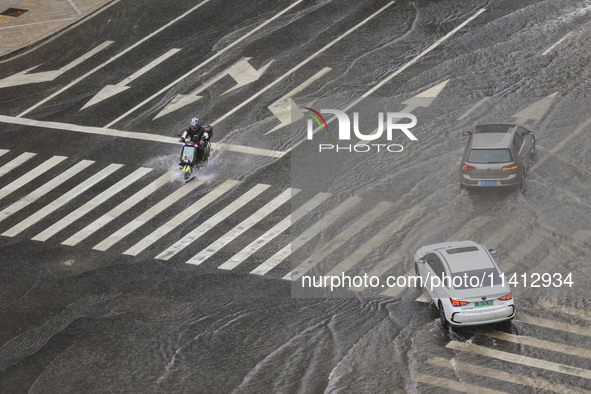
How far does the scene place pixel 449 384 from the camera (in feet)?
85.2

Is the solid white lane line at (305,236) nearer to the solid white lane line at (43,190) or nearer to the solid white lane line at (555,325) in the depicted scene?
the solid white lane line at (555,325)

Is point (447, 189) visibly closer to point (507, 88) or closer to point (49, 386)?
point (507, 88)

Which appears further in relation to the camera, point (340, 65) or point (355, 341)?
point (340, 65)

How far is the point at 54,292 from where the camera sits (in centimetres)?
3130

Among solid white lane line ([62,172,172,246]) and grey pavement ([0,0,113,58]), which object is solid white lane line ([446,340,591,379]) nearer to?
solid white lane line ([62,172,172,246])

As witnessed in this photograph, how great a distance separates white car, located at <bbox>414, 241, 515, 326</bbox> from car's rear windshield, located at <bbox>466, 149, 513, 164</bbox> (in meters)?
4.56

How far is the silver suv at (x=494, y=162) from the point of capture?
3344cm

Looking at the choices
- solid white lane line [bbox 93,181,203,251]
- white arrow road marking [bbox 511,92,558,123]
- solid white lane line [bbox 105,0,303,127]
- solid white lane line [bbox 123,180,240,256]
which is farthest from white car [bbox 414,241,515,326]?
solid white lane line [bbox 105,0,303,127]

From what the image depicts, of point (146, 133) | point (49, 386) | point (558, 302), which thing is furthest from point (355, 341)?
point (146, 133)

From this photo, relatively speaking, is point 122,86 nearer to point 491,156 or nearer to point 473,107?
point 473,107

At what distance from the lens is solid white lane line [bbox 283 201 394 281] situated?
31.6 meters

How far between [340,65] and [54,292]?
17.2m

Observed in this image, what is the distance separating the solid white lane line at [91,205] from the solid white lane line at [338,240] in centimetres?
841

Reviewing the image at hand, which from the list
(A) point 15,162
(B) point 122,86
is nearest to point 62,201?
(A) point 15,162
